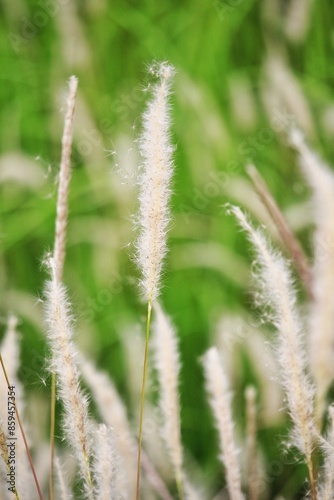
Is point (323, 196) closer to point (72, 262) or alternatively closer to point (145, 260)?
point (145, 260)

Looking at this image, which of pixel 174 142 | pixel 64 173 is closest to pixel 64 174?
pixel 64 173

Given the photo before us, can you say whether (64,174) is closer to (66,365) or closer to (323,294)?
(66,365)

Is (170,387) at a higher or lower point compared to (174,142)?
lower

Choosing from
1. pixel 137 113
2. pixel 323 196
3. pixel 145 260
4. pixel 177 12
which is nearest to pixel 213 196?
pixel 137 113

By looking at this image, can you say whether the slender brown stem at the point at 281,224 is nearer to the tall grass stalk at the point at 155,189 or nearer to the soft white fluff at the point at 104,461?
the tall grass stalk at the point at 155,189

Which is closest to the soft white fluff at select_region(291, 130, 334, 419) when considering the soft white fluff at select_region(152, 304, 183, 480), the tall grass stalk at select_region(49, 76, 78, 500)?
the soft white fluff at select_region(152, 304, 183, 480)

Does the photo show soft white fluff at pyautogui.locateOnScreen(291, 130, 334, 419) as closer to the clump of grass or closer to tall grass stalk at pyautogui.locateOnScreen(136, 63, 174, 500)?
the clump of grass

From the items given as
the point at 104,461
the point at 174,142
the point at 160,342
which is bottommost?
the point at 104,461
